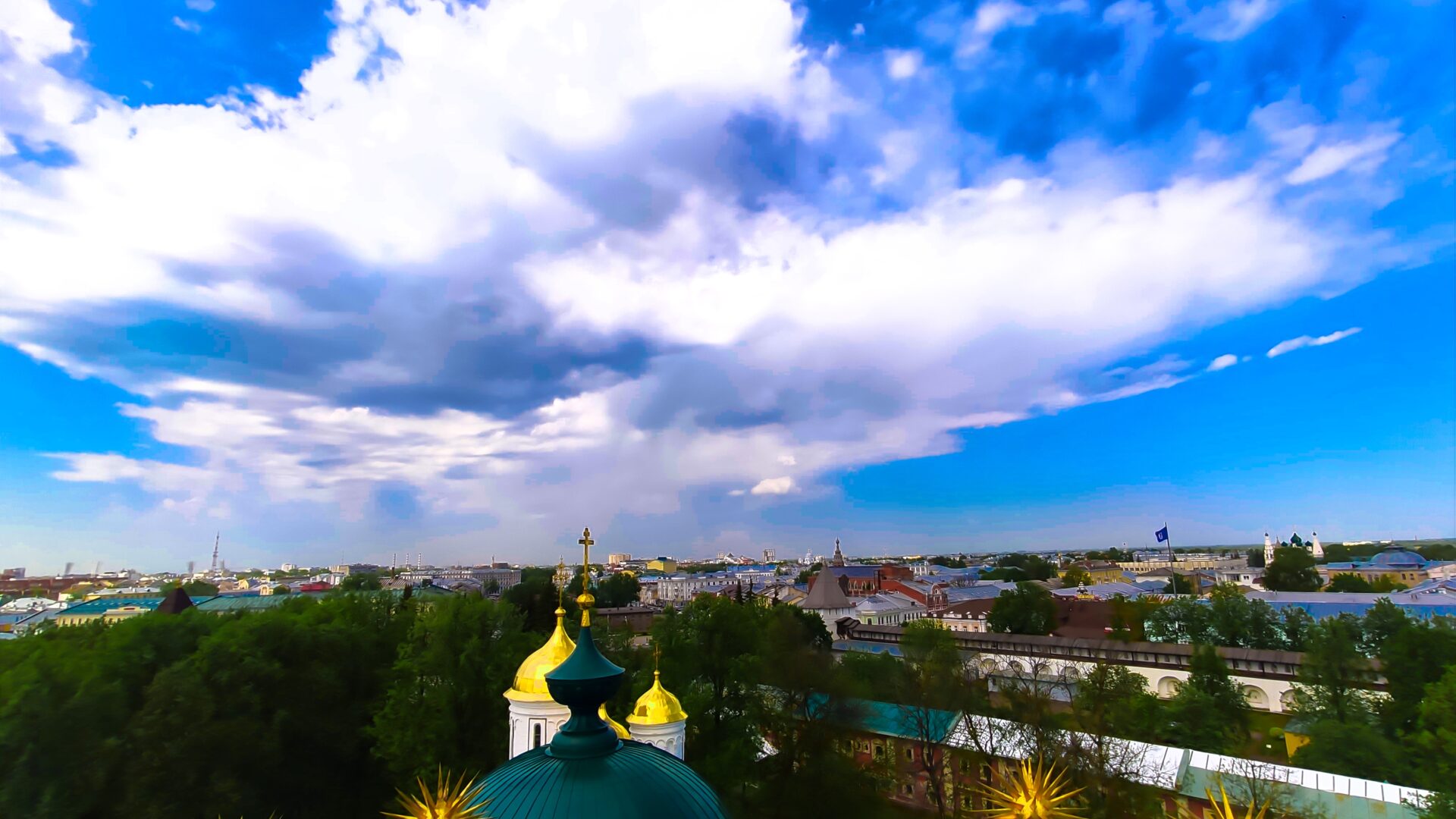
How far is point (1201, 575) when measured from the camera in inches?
4796

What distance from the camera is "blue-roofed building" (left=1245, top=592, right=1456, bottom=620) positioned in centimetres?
5078

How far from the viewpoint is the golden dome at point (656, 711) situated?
1736 centimetres

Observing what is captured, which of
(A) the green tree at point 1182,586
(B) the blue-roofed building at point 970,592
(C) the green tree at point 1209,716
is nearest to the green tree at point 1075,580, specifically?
(A) the green tree at point 1182,586

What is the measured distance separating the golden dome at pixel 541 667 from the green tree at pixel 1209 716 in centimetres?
2809

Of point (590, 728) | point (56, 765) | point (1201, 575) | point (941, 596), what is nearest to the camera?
point (590, 728)

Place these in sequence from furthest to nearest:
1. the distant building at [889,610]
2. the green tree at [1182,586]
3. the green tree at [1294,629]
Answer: the green tree at [1182,586]
the distant building at [889,610]
the green tree at [1294,629]

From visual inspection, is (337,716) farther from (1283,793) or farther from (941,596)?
(941,596)

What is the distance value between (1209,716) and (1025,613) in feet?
108

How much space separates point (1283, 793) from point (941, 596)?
2814 inches

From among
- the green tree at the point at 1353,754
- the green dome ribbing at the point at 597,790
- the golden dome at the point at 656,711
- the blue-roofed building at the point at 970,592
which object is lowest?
the blue-roofed building at the point at 970,592

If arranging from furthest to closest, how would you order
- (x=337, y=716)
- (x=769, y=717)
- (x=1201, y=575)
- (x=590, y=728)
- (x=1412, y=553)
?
(x=1201, y=575) → (x=1412, y=553) → (x=769, y=717) → (x=337, y=716) → (x=590, y=728)

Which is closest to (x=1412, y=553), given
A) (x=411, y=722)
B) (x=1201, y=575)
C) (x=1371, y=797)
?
(x=1201, y=575)

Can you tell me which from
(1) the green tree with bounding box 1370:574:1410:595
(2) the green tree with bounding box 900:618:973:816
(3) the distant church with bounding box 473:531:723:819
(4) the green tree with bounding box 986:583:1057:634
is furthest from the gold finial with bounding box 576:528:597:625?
(1) the green tree with bounding box 1370:574:1410:595

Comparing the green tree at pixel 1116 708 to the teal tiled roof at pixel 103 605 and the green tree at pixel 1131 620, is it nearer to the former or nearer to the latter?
the green tree at pixel 1131 620
